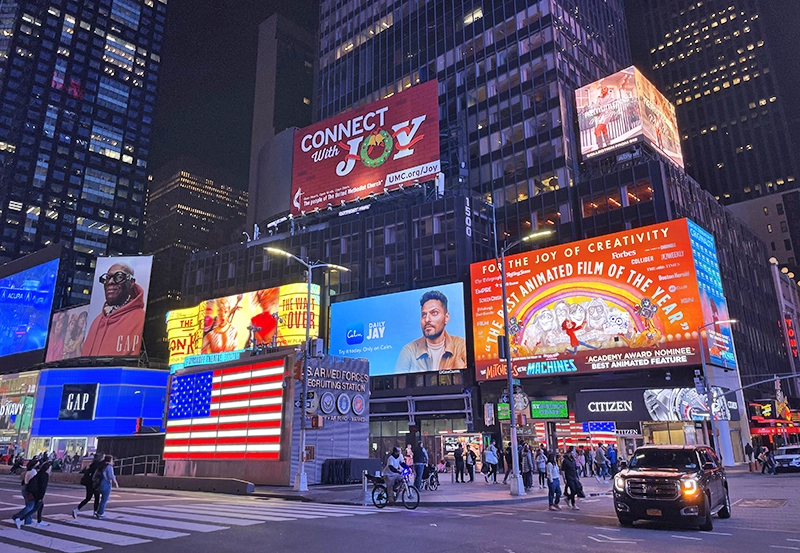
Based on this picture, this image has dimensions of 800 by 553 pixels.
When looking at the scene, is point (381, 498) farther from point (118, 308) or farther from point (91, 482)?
point (118, 308)

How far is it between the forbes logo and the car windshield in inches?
1868

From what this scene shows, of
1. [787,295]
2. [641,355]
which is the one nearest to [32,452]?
[641,355]

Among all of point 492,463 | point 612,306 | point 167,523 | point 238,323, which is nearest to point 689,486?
point 167,523

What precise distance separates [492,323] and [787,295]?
5905 cm

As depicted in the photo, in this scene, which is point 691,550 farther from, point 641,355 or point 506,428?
point 506,428

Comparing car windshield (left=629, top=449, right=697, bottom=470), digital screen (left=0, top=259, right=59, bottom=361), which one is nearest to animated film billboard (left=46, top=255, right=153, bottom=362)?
digital screen (left=0, top=259, right=59, bottom=361)

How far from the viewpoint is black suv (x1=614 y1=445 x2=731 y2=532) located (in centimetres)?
1242

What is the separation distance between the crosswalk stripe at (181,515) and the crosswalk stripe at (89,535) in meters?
2.48

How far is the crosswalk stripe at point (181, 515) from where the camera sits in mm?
13539

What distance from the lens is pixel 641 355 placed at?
1751 inches

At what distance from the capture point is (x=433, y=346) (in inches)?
2215

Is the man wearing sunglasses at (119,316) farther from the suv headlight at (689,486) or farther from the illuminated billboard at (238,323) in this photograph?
the suv headlight at (689,486)

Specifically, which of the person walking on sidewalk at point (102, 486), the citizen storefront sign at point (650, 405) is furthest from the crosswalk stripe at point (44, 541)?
the citizen storefront sign at point (650, 405)

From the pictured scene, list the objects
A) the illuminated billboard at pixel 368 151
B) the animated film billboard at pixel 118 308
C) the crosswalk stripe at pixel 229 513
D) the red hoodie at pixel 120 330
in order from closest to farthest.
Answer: the crosswalk stripe at pixel 229 513, the illuminated billboard at pixel 368 151, the red hoodie at pixel 120 330, the animated film billboard at pixel 118 308
